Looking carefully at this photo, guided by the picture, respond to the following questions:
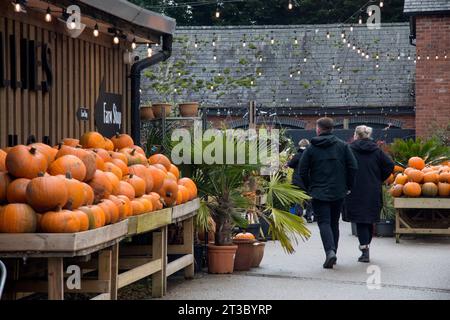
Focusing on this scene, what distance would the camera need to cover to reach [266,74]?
32438 millimetres

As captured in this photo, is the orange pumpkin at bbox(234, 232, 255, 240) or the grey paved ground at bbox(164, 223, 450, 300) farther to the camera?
the orange pumpkin at bbox(234, 232, 255, 240)

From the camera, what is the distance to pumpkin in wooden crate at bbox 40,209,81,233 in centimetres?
747

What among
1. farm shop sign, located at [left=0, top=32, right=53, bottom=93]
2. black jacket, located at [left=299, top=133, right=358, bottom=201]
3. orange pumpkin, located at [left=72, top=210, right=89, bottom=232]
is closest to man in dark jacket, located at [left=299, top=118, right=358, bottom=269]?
black jacket, located at [left=299, top=133, right=358, bottom=201]

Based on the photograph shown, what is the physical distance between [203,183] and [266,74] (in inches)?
808

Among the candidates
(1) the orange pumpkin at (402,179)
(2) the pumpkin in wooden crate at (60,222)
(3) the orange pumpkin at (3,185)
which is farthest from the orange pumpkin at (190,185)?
(1) the orange pumpkin at (402,179)

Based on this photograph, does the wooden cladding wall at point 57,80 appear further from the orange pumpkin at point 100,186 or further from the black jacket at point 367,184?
the black jacket at point 367,184

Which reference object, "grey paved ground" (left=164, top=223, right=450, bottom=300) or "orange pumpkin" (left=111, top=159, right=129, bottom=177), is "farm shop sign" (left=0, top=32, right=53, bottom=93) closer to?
"orange pumpkin" (left=111, top=159, right=129, bottom=177)

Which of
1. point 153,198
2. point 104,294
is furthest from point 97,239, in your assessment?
point 153,198

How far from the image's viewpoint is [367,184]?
13.6 m

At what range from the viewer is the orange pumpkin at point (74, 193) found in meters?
7.89

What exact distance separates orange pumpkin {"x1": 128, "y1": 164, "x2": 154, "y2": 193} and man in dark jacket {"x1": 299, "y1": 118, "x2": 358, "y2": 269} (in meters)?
2.91

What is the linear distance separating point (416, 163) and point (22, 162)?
10455 mm

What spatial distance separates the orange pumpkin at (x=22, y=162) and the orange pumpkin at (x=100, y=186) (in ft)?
2.60

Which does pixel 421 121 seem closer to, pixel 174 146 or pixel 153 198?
pixel 174 146
